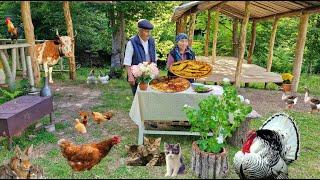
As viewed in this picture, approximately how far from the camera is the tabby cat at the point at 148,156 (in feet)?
17.0

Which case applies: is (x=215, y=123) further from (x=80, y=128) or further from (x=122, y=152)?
(x=80, y=128)

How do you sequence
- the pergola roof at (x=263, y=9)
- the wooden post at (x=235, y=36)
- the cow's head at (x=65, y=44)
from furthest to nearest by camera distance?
the wooden post at (x=235, y=36) < the cow's head at (x=65, y=44) < the pergola roof at (x=263, y=9)

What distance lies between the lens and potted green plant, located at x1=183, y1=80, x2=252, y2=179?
4.20m

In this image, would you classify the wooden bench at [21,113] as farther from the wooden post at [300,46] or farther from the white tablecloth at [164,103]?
the wooden post at [300,46]

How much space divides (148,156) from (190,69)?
1.62m

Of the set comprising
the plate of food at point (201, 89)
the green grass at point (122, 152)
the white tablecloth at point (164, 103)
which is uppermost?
the plate of food at point (201, 89)

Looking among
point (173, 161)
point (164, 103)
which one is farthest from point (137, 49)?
point (173, 161)

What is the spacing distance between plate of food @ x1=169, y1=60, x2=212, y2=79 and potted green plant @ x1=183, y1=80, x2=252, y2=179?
54.6 inches

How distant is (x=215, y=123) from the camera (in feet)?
14.0

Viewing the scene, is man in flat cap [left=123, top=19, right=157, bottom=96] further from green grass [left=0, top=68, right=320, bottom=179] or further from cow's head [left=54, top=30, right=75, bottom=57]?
cow's head [left=54, top=30, right=75, bottom=57]

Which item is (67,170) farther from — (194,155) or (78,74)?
(78,74)

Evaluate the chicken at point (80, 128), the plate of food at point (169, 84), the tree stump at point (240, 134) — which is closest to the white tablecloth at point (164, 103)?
the plate of food at point (169, 84)

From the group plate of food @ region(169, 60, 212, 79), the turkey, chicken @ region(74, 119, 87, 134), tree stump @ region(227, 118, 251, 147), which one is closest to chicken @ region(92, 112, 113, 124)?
chicken @ region(74, 119, 87, 134)

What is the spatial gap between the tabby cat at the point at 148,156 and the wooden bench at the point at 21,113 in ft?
6.02
